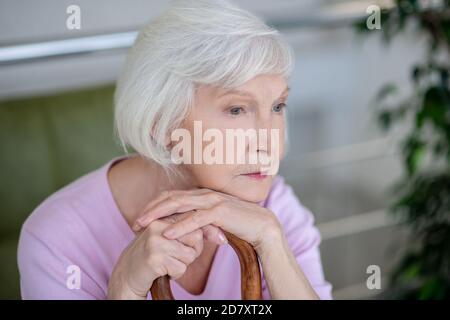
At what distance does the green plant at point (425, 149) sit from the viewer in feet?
4.80

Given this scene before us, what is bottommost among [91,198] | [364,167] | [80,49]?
[364,167]

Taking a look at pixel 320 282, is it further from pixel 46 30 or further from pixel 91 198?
pixel 46 30

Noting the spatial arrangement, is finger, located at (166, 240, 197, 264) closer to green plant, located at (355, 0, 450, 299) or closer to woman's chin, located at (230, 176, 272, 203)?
woman's chin, located at (230, 176, 272, 203)

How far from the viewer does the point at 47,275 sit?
915 millimetres

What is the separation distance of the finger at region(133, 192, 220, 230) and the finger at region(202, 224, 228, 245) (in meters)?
0.02

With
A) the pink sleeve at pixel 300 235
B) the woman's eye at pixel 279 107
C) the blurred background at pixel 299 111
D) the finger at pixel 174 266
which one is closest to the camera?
the finger at pixel 174 266

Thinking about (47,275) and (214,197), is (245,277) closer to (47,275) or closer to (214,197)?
(214,197)

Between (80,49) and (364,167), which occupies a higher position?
(80,49)

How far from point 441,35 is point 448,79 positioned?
0.35 ft

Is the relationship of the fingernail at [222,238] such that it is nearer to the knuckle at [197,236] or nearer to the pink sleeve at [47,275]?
the knuckle at [197,236]

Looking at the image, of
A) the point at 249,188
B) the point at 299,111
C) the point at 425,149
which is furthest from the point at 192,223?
the point at 299,111

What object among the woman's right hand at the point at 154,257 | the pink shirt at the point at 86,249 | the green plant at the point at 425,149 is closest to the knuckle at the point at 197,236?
the woman's right hand at the point at 154,257
